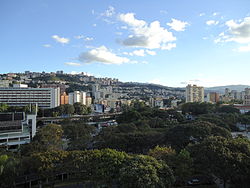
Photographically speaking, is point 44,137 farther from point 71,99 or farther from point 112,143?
point 71,99

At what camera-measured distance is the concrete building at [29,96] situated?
268ft

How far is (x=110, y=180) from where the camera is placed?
16875 mm

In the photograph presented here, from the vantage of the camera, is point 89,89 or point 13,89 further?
point 89,89

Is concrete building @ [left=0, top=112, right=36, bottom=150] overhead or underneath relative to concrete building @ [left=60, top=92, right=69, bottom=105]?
underneath

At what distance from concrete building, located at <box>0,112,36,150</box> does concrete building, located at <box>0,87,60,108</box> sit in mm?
47717

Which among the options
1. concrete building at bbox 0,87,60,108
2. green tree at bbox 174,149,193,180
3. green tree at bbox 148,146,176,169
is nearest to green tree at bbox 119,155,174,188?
green tree at bbox 174,149,193,180

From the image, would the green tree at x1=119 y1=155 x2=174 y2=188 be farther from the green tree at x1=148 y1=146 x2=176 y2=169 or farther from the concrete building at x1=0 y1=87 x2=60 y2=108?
the concrete building at x1=0 y1=87 x2=60 y2=108

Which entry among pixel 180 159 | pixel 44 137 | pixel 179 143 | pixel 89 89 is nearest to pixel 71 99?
pixel 89 89

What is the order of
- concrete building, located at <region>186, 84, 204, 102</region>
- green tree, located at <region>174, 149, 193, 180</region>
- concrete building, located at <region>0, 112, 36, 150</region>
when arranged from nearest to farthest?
green tree, located at <region>174, 149, 193, 180</region> → concrete building, located at <region>0, 112, 36, 150</region> → concrete building, located at <region>186, 84, 204, 102</region>

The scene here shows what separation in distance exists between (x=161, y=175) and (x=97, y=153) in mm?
6062

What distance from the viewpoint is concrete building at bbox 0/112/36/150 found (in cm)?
3466

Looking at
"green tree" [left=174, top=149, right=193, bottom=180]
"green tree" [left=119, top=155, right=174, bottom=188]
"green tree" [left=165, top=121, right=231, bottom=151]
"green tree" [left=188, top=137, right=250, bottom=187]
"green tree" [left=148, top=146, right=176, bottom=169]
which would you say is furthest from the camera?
"green tree" [left=165, top=121, right=231, bottom=151]

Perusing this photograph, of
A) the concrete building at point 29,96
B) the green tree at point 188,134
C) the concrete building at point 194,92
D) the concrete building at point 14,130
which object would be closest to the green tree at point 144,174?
the green tree at point 188,134

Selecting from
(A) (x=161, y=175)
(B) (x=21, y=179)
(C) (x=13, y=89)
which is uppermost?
(C) (x=13, y=89)
